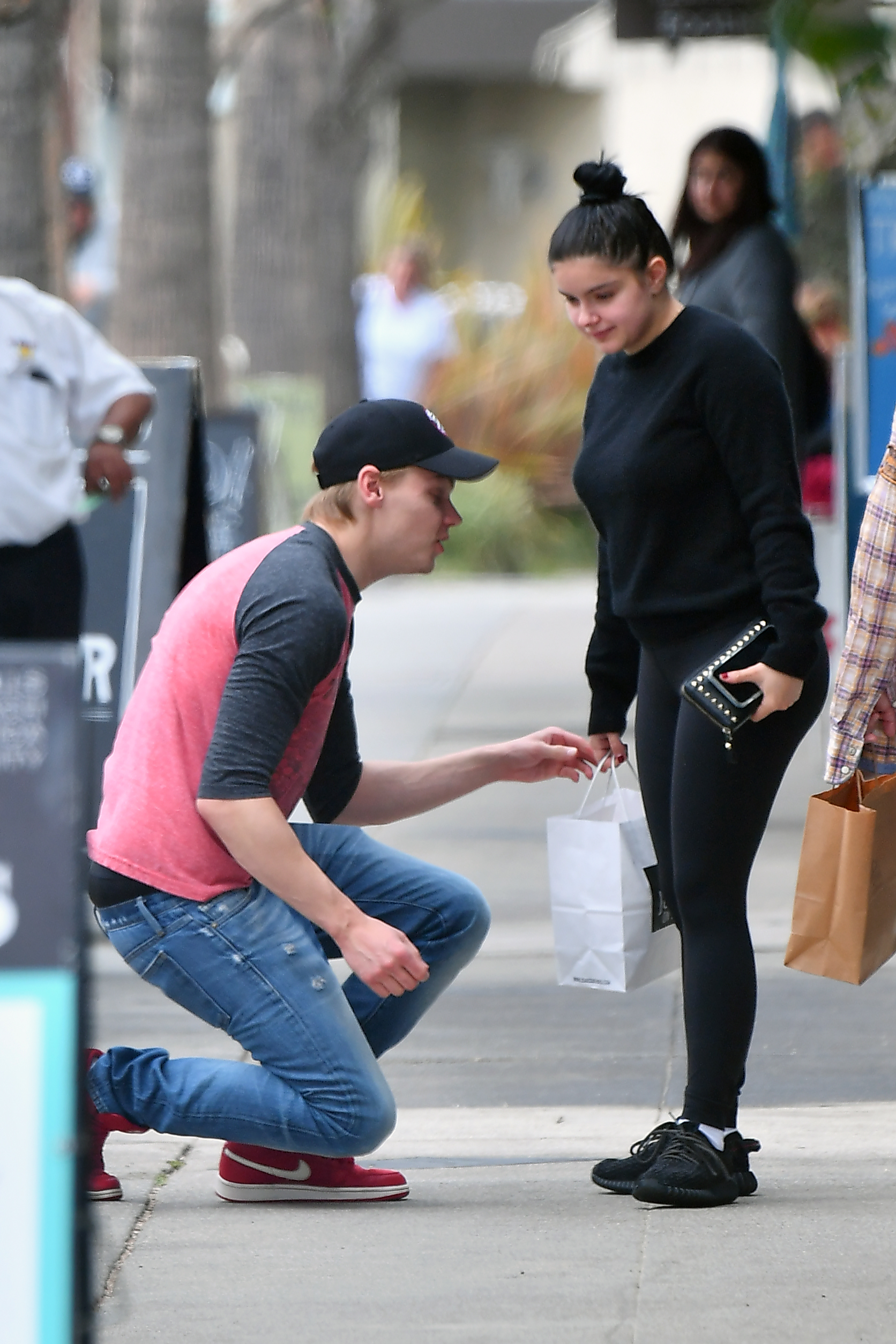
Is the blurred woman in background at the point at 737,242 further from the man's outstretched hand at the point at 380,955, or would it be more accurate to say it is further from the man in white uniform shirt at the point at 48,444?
the man's outstretched hand at the point at 380,955

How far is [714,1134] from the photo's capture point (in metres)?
3.71

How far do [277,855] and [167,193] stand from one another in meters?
8.44

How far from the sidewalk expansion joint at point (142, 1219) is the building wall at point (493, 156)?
21749 millimetres

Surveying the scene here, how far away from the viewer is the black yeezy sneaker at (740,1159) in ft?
12.2

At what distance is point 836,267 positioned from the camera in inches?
501

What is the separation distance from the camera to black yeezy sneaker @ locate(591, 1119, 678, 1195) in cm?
376

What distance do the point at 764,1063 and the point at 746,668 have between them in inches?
53.7

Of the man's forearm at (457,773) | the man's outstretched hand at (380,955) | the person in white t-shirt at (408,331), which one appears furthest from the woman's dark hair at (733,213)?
the person in white t-shirt at (408,331)

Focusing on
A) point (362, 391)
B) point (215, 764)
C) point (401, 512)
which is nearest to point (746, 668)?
point (401, 512)

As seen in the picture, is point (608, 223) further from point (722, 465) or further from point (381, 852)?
point (381, 852)

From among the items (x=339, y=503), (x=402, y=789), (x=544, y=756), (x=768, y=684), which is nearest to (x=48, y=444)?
(x=402, y=789)

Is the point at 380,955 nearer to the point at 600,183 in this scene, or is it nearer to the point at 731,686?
the point at 731,686

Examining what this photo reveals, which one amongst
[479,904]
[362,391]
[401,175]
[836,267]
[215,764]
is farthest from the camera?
[401,175]

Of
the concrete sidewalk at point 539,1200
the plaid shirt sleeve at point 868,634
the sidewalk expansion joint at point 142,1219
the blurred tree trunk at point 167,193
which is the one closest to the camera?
the concrete sidewalk at point 539,1200
